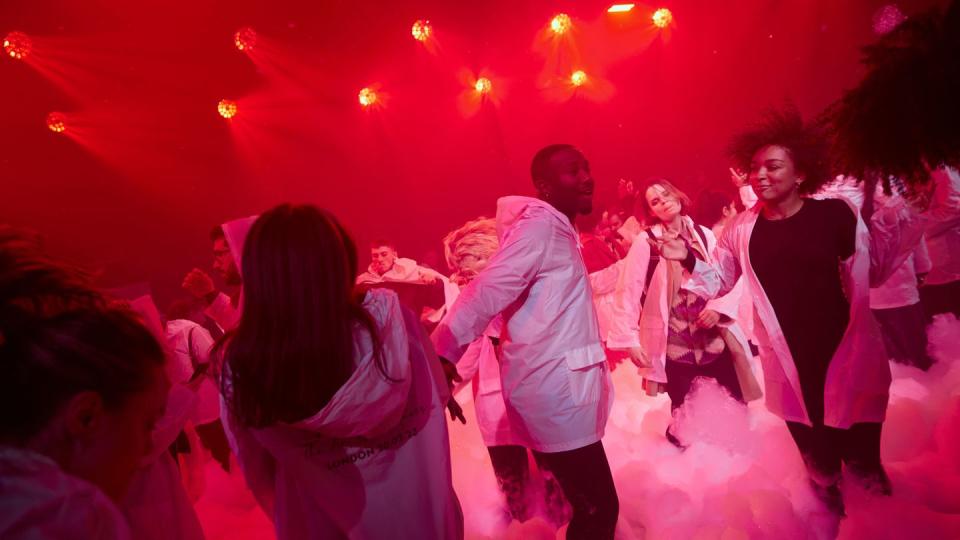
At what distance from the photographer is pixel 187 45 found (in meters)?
6.39

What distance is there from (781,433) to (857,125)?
303cm

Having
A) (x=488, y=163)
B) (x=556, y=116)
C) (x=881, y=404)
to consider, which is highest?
(x=556, y=116)

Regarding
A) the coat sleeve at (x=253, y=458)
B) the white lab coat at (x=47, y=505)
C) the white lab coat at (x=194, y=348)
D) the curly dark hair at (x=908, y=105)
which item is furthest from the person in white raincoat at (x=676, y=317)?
the white lab coat at (x=47, y=505)

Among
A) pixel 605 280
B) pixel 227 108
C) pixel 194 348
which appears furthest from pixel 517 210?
pixel 227 108

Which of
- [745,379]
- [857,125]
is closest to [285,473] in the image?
[857,125]

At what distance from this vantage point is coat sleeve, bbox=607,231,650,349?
423 centimetres

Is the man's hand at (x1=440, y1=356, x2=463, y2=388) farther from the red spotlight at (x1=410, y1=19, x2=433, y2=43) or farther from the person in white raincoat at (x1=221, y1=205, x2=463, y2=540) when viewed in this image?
the red spotlight at (x1=410, y1=19, x2=433, y2=43)

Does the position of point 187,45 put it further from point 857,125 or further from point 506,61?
point 857,125

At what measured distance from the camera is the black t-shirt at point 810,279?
115 inches

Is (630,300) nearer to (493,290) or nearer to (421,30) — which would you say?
(493,290)

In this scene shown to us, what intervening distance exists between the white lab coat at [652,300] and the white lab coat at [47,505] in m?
3.73

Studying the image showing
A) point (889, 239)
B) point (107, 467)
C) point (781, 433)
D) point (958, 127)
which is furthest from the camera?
point (781, 433)

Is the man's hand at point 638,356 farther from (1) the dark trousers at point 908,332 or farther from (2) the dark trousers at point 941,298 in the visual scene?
Result: (2) the dark trousers at point 941,298

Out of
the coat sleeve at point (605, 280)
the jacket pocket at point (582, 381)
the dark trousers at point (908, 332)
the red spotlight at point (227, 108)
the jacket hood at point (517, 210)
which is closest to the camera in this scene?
the jacket pocket at point (582, 381)
